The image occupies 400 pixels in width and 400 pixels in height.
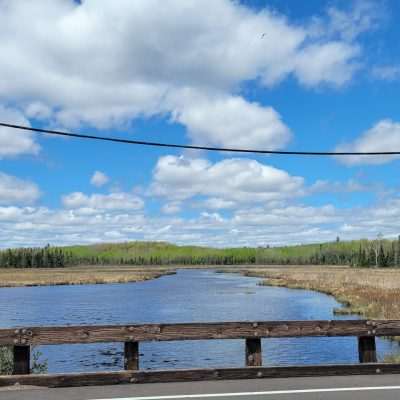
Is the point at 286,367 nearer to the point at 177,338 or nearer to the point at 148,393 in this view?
the point at 177,338

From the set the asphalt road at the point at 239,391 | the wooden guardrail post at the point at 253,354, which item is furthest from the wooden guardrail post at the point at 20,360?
the wooden guardrail post at the point at 253,354

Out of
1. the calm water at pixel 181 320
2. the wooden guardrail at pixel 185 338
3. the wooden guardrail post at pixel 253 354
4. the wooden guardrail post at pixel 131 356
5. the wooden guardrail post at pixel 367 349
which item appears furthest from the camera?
the calm water at pixel 181 320

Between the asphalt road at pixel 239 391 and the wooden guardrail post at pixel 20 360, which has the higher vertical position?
the wooden guardrail post at pixel 20 360

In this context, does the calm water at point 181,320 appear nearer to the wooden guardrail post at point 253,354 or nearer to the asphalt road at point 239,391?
the wooden guardrail post at point 253,354

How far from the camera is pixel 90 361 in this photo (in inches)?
868

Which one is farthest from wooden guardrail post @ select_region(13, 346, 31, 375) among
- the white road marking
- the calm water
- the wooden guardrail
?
the calm water

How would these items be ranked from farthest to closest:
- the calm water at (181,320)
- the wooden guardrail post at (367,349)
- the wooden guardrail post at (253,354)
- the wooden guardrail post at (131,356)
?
1. the calm water at (181,320)
2. the wooden guardrail post at (367,349)
3. the wooden guardrail post at (253,354)
4. the wooden guardrail post at (131,356)

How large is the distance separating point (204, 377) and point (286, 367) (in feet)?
4.91

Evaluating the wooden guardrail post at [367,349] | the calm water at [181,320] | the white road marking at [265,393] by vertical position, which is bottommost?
the calm water at [181,320]

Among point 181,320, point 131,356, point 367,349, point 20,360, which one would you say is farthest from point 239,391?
point 181,320

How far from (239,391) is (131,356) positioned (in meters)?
2.03

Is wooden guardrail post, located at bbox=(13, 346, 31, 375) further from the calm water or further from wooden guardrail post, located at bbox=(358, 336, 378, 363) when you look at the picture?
the calm water

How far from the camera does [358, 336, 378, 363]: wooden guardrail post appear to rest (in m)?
10.3

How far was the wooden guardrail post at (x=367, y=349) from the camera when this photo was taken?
10.3m
